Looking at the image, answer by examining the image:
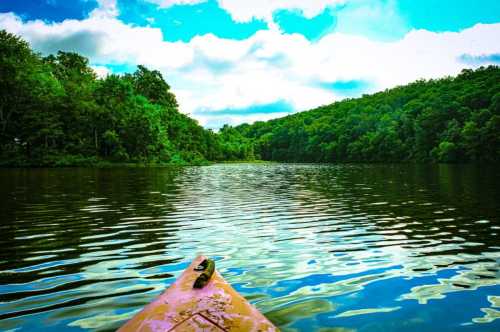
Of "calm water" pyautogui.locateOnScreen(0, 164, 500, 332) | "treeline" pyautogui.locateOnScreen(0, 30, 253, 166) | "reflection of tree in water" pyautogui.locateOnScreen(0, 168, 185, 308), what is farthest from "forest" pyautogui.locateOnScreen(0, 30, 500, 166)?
"calm water" pyautogui.locateOnScreen(0, 164, 500, 332)

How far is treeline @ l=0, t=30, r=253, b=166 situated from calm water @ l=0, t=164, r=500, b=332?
5255cm

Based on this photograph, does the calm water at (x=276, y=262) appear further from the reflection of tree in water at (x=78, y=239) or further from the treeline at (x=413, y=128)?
the treeline at (x=413, y=128)

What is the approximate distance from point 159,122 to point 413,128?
7583 cm

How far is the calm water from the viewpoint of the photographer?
5398mm

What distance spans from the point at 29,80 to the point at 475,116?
95856 mm

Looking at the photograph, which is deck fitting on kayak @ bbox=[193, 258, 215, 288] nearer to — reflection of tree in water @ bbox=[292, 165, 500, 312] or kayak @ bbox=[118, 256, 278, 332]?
kayak @ bbox=[118, 256, 278, 332]

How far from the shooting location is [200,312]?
367 centimetres

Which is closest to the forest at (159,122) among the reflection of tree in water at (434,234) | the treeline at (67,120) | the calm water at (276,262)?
the treeline at (67,120)

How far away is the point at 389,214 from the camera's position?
14.6 m

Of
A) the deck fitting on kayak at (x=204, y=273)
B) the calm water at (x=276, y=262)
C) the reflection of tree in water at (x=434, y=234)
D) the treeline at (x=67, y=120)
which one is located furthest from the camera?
the treeline at (x=67, y=120)

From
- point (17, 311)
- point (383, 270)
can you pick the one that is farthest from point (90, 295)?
point (383, 270)

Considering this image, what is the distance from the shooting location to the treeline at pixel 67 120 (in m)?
61.7

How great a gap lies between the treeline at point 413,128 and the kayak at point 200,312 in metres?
97.9

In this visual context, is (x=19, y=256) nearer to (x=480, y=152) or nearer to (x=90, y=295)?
(x=90, y=295)
